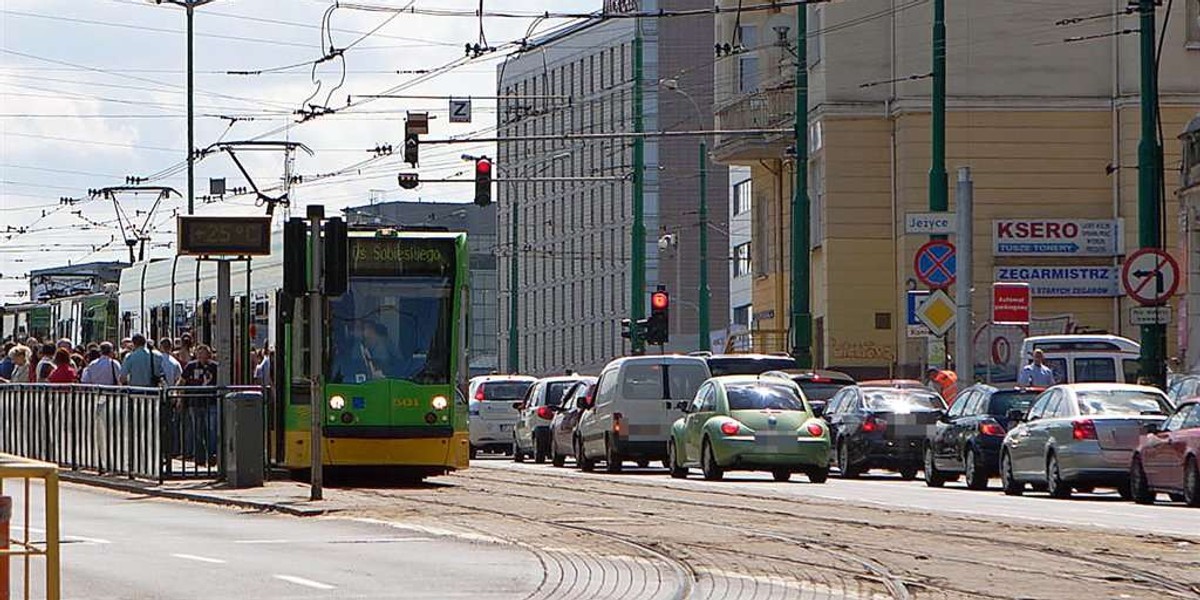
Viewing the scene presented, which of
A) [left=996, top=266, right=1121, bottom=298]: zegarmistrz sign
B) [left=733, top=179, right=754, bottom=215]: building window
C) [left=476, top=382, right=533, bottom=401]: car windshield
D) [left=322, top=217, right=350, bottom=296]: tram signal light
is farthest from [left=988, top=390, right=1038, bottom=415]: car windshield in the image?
[left=733, top=179, right=754, bottom=215]: building window

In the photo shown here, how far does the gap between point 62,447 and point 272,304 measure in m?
Result: 4.06

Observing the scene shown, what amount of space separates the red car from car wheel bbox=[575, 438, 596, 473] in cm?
1236

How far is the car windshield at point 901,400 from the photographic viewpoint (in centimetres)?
3678

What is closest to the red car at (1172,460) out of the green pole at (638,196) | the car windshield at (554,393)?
the car windshield at (554,393)

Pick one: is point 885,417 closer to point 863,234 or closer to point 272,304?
point 272,304

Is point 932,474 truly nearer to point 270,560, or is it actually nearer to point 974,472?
point 974,472

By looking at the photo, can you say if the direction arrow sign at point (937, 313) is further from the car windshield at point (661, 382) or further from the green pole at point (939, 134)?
the car windshield at point (661, 382)

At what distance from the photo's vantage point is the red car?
2680cm

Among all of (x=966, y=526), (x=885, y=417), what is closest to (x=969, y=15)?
(x=885, y=417)

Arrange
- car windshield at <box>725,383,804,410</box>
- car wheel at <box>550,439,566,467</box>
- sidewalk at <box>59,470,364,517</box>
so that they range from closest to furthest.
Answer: sidewalk at <box>59,470,364,517</box>
car windshield at <box>725,383,804,410</box>
car wheel at <box>550,439,566,467</box>

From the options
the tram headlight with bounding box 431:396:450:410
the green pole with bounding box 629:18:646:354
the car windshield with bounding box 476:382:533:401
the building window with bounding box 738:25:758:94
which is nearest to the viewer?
the tram headlight with bounding box 431:396:450:410

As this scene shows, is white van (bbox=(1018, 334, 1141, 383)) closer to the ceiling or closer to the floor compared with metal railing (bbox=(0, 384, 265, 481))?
closer to the ceiling

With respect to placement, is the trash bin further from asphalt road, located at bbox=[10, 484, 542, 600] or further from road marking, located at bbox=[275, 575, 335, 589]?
road marking, located at bbox=[275, 575, 335, 589]

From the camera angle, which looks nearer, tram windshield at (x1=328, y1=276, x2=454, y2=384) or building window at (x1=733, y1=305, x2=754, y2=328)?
tram windshield at (x1=328, y1=276, x2=454, y2=384)
